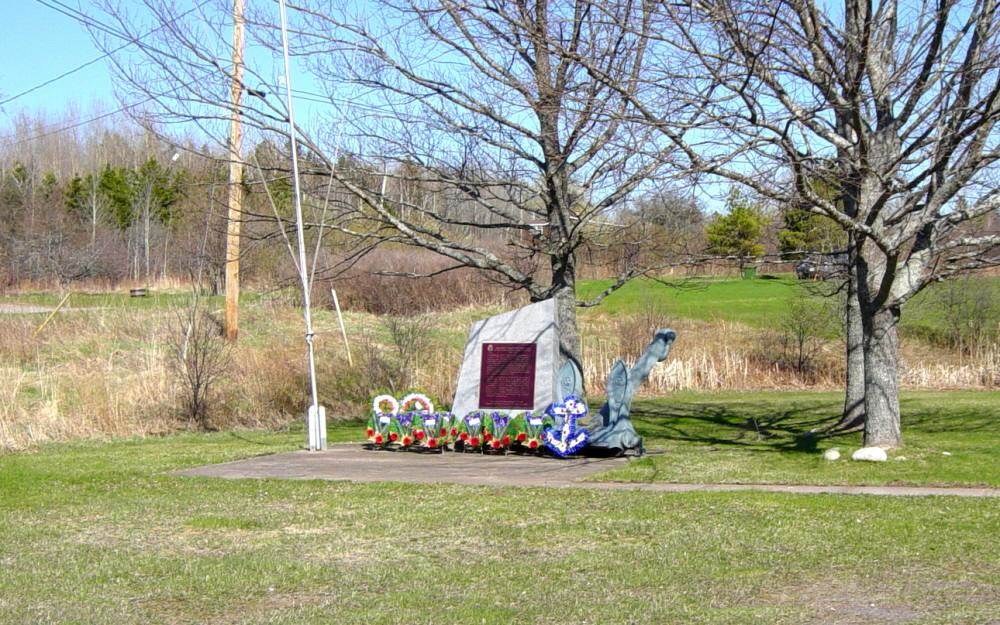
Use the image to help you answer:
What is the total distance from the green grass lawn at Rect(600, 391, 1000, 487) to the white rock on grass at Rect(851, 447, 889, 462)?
12 centimetres

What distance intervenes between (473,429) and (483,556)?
22.1ft

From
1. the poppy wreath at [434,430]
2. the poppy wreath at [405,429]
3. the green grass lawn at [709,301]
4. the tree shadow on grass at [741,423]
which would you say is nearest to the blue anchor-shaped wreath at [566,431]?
the poppy wreath at [434,430]

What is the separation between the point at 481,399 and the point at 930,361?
18291mm

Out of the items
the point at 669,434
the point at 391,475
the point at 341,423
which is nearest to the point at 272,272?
the point at 341,423

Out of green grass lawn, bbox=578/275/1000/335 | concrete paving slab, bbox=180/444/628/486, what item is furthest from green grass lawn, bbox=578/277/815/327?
concrete paving slab, bbox=180/444/628/486

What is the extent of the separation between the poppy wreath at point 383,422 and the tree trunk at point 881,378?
20.6 feet

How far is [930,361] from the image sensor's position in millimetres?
29875

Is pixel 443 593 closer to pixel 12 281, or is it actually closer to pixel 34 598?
pixel 34 598

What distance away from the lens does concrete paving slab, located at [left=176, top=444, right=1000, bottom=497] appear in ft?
36.3

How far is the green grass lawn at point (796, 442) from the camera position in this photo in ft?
38.8

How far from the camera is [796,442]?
1578cm

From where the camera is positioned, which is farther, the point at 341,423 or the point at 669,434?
the point at 341,423

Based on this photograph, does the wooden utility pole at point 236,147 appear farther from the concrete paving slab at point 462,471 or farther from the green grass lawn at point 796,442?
the green grass lawn at point 796,442

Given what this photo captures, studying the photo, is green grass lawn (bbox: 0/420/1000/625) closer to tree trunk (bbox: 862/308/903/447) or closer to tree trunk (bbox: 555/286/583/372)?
tree trunk (bbox: 862/308/903/447)
